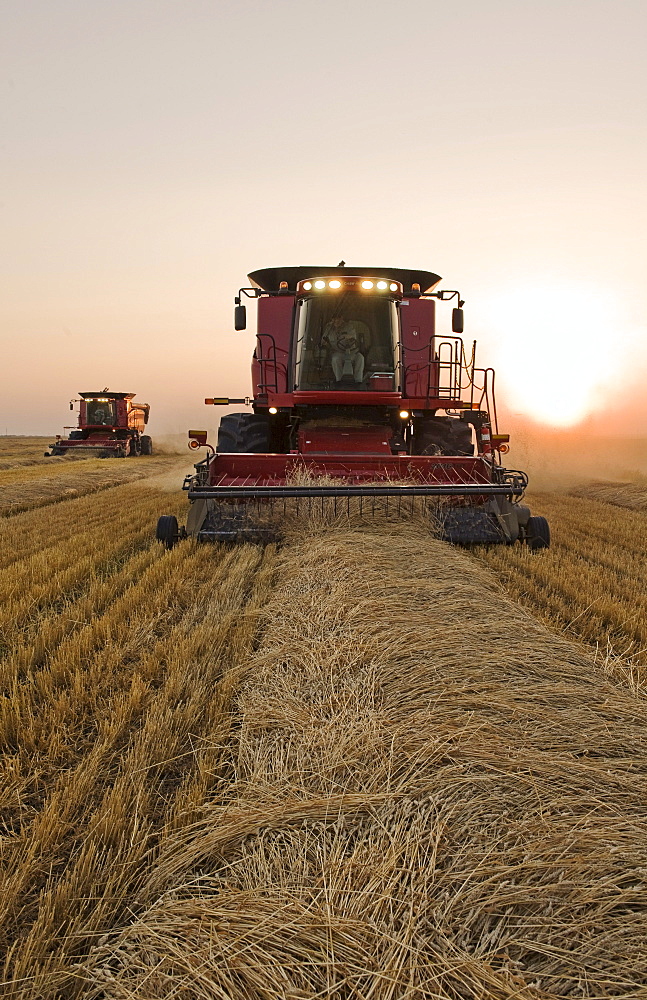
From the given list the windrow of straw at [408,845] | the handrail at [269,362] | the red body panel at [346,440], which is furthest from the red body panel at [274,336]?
the windrow of straw at [408,845]

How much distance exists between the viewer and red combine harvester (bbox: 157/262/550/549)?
19.2 feet

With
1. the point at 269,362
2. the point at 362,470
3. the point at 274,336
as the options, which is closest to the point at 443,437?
the point at 362,470

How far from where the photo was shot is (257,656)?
10.2 ft

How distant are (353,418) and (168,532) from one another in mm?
2541

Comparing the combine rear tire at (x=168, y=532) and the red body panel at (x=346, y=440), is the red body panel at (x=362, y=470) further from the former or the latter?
the red body panel at (x=346, y=440)

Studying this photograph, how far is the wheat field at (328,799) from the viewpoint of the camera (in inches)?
50.1

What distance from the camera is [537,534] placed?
5945 millimetres

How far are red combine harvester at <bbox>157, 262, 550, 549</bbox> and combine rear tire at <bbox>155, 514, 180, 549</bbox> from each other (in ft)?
0.04

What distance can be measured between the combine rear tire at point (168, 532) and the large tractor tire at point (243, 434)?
1458 mm

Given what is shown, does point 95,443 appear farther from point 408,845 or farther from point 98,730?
point 408,845

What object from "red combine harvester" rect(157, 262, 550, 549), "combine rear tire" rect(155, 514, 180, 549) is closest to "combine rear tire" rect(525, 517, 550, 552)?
"red combine harvester" rect(157, 262, 550, 549)

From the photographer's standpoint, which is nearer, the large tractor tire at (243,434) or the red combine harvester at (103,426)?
the large tractor tire at (243,434)

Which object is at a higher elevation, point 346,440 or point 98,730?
point 346,440

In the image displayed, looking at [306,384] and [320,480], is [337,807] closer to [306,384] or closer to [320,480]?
[320,480]
